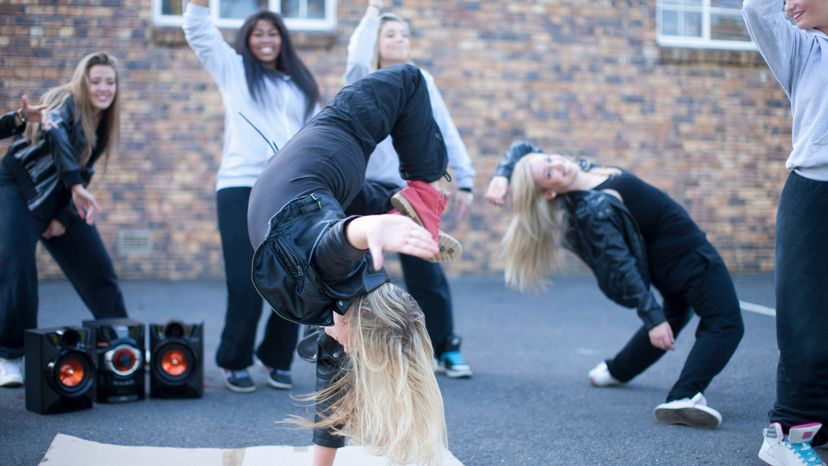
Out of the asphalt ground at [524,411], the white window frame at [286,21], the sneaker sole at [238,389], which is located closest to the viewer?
the asphalt ground at [524,411]

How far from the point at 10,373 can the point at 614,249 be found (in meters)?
3.23

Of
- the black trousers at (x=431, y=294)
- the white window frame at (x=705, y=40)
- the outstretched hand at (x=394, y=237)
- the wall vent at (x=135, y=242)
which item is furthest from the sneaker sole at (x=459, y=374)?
the white window frame at (x=705, y=40)

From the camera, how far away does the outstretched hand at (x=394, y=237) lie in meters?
2.06

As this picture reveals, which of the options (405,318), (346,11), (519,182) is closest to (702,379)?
(519,182)

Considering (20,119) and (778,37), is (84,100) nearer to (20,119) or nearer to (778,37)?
(20,119)

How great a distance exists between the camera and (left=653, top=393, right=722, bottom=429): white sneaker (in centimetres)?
381

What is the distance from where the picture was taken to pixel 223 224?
4441 mm

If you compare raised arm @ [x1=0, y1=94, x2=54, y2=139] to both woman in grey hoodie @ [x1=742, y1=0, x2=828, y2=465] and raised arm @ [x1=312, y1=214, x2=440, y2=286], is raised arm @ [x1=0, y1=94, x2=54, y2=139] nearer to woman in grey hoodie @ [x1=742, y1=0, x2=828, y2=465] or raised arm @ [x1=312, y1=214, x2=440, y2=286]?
raised arm @ [x1=312, y1=214, x2=440, y2=286]

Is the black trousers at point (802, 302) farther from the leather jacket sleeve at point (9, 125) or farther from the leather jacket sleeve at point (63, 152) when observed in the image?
the leather jacket sleeve at point (9, 125)

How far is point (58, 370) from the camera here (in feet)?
13.0

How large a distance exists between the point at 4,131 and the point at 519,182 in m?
2.66

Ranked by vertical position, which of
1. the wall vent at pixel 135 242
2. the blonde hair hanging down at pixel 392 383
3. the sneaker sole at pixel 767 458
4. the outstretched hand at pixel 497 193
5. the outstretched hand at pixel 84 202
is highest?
the outstretched hand at pixel 497 193

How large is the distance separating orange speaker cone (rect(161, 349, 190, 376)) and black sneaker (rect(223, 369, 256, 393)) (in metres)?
0.30

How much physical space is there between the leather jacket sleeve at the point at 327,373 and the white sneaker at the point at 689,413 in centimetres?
182
